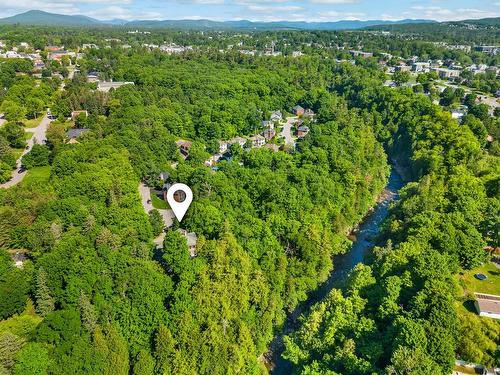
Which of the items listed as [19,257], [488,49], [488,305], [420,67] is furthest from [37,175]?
[488,49]

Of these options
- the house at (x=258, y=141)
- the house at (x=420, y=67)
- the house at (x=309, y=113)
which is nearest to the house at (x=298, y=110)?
the house at (x=309, y=113)

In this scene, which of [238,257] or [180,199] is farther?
[180,199]

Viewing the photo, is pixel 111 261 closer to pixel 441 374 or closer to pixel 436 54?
pixel 441 374

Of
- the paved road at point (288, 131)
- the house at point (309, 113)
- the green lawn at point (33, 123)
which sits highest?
the house at point (309, 113)

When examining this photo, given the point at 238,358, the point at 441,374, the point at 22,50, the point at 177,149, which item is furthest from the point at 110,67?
the point at 441,374

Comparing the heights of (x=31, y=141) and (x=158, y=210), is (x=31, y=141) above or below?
below

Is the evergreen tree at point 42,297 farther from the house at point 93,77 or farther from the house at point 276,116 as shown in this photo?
the house at point 93,77

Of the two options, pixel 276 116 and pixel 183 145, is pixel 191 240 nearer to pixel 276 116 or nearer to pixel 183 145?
pixel 183 145
